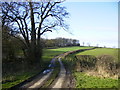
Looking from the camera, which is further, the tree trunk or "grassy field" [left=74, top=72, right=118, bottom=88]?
the tree trunk

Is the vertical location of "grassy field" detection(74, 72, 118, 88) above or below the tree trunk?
below

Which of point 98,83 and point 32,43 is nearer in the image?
point 98,83

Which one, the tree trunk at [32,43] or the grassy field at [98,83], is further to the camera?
the tree trunk at [32,43]

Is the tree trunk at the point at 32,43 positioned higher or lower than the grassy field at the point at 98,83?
higher

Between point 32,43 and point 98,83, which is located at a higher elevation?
point 32,43

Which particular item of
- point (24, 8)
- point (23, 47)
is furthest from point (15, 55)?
point (24, 8)

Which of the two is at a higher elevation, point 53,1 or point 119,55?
point 53,1

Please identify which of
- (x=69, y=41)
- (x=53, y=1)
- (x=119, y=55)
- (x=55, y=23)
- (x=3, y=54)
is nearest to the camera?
(x=119, y=55)

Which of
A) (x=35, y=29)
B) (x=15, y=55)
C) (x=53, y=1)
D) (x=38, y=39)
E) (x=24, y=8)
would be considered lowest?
(x=15, y=55)

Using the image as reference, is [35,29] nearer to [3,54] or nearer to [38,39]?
[38,39]

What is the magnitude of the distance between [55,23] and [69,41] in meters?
49.5

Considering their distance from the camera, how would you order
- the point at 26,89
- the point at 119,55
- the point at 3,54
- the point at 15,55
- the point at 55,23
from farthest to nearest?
the point at 55,23
the point at 15,55
the point at 3,54
the point at 119,55
the point at 26,89

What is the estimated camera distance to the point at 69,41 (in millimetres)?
67938

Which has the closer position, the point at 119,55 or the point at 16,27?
the point at 119,55
